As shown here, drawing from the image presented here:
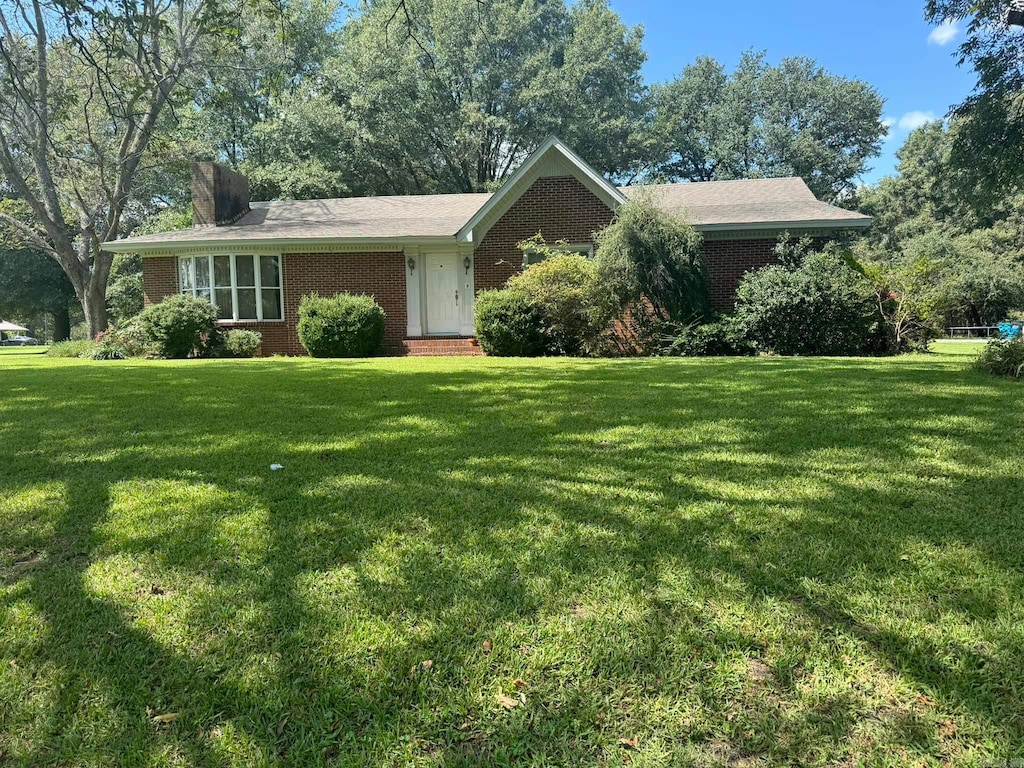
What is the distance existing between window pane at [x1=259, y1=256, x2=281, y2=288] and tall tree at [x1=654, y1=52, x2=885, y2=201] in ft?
80.2

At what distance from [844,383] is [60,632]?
721 cm

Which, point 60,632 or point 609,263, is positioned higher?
point 609,263

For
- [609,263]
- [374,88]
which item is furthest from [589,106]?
[609,263]

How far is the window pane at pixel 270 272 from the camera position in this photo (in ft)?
53.4

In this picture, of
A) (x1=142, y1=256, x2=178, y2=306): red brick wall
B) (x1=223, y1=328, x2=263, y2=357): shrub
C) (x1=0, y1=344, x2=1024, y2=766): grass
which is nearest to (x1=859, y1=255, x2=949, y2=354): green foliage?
(x1=0, y1=344, x2=1024, y2=766): grass

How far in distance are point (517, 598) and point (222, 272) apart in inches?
645

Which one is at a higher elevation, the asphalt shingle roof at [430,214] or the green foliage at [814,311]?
the asphalt shingle roof at [430,214]

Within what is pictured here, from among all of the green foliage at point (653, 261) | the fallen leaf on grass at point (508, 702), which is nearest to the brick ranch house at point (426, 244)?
the green foliage at point (653, 261)

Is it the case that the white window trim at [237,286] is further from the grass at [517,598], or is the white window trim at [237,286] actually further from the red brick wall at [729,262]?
the grass at [517,598]

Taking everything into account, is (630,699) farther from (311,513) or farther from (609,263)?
(609,263)

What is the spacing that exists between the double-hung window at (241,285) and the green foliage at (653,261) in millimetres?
8808

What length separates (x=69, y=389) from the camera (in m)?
7.28

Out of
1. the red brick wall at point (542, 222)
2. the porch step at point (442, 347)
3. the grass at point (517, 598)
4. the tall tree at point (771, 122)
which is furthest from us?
the tall tree at point (771, 122)

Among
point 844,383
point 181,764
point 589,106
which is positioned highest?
point 589,106
